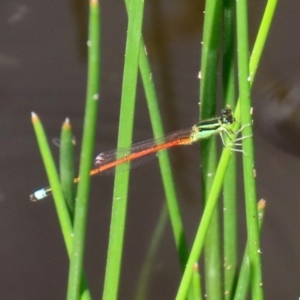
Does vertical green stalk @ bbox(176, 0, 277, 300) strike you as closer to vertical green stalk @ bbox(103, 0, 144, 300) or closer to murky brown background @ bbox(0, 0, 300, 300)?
vertical green stalk @ bbox(103, 0, 144, 300)

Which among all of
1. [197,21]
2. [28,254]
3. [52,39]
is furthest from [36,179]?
[197,21]

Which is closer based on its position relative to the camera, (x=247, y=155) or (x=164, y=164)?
(x=247, y=155)

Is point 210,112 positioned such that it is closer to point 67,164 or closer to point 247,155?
point 247,155

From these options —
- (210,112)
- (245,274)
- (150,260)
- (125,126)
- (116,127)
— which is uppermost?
(116,127)

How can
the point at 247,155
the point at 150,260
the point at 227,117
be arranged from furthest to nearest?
the point at 150,260 < the point at 227,117 < the point at 247,155

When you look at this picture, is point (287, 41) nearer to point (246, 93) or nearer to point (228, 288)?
point (228, 288)

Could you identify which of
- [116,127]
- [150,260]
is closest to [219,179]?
[150,260]
